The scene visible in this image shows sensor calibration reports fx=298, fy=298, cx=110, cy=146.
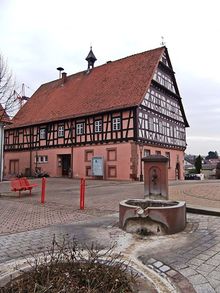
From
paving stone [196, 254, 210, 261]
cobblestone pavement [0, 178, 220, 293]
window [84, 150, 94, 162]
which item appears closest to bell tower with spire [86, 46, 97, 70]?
window [84, 150, 94, 162]

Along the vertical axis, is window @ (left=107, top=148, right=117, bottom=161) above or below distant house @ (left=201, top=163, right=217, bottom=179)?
above

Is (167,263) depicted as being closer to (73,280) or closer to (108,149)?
(73,280)

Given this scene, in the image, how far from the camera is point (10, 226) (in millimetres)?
7293

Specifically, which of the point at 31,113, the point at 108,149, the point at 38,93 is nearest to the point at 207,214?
the point at 108,149

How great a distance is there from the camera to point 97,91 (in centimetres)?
3062

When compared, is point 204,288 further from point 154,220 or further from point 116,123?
point 116,123

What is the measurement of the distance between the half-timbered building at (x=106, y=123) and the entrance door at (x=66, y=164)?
0.10 meters

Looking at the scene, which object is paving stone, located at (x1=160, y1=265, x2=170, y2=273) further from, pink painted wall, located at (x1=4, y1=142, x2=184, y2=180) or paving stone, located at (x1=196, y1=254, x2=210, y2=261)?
pink painted wall, located at (x1=4, y1=142, x2=184, y2=180)

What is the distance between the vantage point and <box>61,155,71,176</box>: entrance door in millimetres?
30914

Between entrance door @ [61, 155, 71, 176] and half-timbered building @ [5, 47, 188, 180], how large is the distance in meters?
0.10

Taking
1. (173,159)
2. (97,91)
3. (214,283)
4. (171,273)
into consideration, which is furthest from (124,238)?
(173,159)

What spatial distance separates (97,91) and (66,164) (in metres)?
8.23

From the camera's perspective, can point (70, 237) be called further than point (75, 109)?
No

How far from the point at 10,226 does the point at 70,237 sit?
6.74 ft
